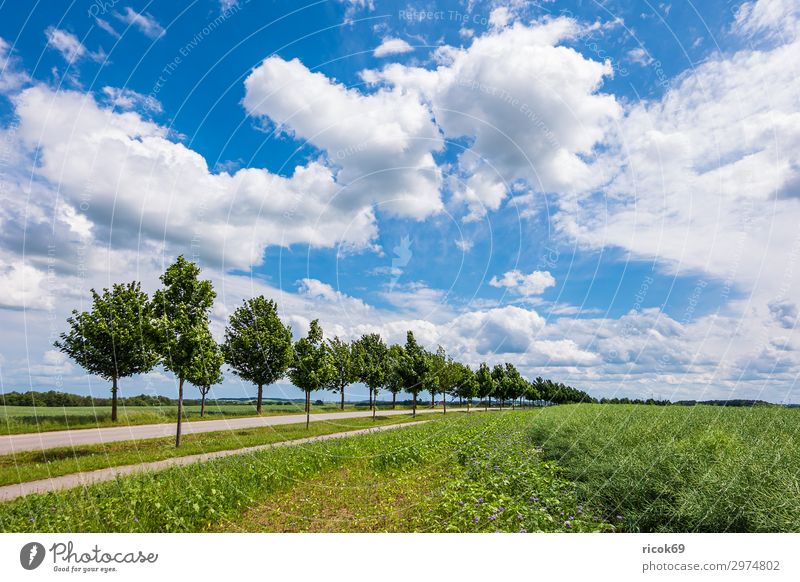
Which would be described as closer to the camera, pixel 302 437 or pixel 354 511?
pixel 354 511

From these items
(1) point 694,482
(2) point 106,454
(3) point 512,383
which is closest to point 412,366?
(2) point 106,454

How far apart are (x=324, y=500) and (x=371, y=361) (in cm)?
3808

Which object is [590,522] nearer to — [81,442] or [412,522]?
[412,522]

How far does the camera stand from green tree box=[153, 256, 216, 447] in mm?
20828

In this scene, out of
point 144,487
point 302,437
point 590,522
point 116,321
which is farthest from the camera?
point 116,321

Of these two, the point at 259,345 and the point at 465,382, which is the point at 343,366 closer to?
the point at 259,345

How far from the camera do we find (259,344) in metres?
43.9

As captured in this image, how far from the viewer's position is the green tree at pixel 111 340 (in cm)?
3047

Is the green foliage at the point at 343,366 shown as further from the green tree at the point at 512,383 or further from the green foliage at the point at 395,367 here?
the green tree at the point at 512,383

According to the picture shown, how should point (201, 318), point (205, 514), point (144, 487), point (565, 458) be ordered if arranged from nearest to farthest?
point (205, 514)
point (144, 487)
point (565, 458)
point (201, 318)

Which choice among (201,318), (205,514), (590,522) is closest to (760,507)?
(590,522)

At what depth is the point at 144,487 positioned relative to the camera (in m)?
9.76

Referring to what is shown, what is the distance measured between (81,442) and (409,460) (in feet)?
61.7
